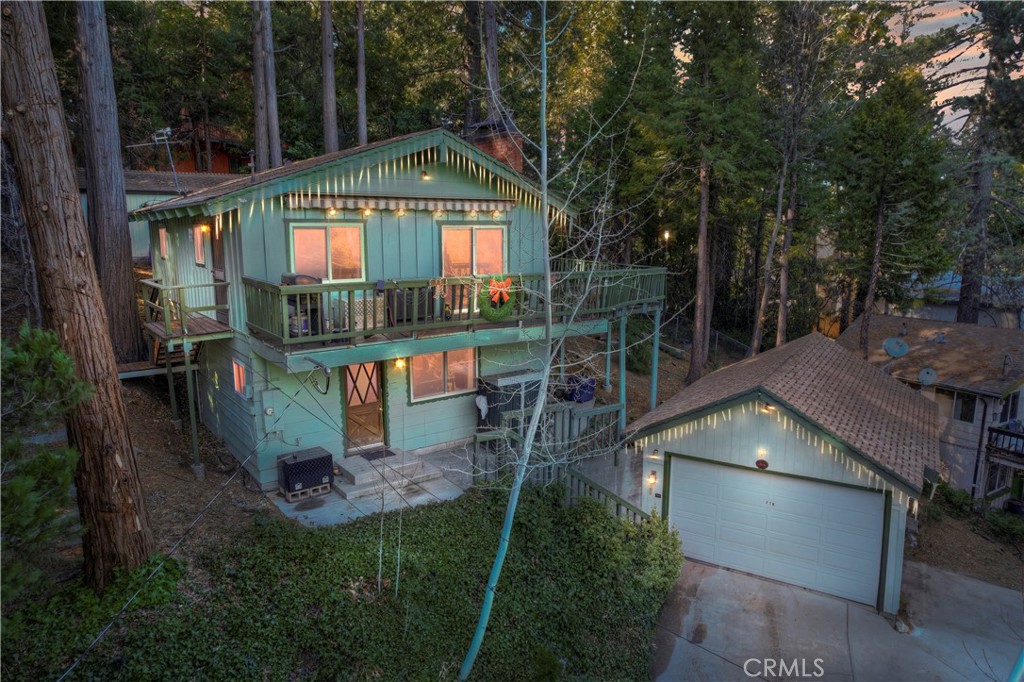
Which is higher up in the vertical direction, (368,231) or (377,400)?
(368,231)

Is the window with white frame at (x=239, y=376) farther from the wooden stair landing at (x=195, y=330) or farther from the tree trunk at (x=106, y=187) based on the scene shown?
the tree trunk at (x=106, y=187)

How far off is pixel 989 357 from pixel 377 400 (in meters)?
16.9

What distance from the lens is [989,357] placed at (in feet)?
56.9

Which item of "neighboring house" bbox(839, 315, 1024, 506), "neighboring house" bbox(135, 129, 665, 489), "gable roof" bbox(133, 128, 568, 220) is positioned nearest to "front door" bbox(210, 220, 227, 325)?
"neighboring house" bbox(135, 129, 665, 489)

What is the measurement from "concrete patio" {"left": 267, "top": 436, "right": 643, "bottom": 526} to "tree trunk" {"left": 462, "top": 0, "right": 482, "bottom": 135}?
15098 mm

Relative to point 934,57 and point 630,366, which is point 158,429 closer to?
point 630,366

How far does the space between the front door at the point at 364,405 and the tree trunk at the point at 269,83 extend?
32.8 feet

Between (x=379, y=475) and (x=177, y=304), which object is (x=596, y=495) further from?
(x=177, y=304)

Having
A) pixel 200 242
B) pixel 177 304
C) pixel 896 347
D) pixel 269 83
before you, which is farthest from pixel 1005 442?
pixel 269 83

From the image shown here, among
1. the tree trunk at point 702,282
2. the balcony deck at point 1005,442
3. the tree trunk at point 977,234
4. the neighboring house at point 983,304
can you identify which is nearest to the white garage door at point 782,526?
the tree trunk at point 702,282

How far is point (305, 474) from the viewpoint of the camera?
412 inches

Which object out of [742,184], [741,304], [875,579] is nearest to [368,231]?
[875,579]

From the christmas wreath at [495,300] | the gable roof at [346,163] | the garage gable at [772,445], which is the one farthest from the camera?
the christmas wreath at [495,300]

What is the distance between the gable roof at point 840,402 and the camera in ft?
33.8
